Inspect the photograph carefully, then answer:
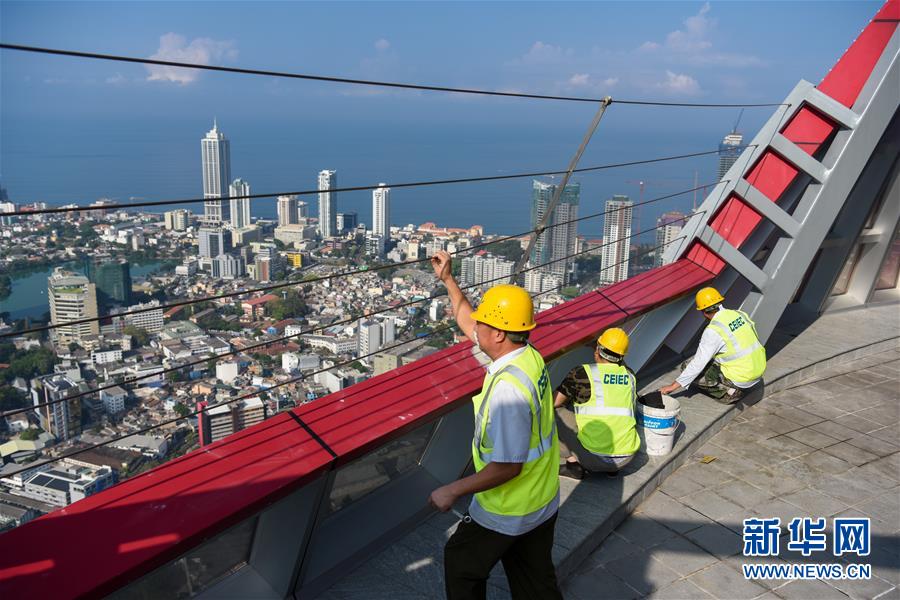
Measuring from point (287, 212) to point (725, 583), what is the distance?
67.1 ft

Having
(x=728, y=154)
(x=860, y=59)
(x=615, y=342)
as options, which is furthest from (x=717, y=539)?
(x=860, y=59)

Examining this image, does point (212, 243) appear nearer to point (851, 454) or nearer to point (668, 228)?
point (668, 228)

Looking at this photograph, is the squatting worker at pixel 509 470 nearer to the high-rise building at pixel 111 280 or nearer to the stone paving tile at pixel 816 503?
the stone paving tile at pixel 816 503

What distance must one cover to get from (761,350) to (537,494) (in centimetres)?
341

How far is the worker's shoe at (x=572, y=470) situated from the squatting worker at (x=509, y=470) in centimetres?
148

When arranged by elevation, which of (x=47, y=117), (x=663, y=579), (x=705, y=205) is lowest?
(x=663, y=579)

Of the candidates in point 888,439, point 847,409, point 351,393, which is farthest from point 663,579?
point 847,409

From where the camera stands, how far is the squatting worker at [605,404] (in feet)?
11.5

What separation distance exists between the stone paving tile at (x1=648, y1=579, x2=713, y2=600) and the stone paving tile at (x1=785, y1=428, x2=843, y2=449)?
2.19 m

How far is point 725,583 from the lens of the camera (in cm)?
319

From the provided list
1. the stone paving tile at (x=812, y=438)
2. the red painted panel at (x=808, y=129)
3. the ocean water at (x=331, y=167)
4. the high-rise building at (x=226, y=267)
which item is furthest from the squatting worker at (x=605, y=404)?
the ocean water at (x=331, y=167)

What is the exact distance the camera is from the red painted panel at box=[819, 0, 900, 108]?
546 cm

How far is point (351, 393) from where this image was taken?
297 centimetres

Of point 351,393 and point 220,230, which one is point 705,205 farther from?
point 220,230
